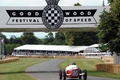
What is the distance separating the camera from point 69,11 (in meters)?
30.3

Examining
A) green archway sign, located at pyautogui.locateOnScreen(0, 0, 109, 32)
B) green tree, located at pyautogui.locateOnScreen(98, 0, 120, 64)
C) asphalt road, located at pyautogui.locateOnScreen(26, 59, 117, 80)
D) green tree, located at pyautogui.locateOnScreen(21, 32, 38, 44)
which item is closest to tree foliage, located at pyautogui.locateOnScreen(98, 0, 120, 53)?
green tree, located at pyautogui.locateOnScreen(98, 0, 120, 64)

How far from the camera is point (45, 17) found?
1174 inches

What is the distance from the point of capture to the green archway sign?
98.2ft

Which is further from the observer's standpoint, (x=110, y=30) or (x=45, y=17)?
(x=45, y=17)

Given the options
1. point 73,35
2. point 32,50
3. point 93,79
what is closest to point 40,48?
point 32,50

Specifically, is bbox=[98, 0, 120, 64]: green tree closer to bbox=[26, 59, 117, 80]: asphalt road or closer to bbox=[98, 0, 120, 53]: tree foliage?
bbox=[98, 0, 120, 53]: tree foliage

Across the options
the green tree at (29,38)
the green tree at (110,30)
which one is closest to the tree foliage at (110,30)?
the green tree at (110,30)

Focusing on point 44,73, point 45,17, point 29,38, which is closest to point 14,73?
point 44,73

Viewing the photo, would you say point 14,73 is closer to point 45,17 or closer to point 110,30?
point 45,17

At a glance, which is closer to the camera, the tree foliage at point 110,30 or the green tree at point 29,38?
the tree foliage at point 110,30

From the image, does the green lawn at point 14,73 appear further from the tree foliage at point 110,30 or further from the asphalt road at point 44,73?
the tree foliage at point 110,30

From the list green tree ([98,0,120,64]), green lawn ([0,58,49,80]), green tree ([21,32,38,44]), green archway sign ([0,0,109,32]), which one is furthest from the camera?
green tree ([21,32,38,44])

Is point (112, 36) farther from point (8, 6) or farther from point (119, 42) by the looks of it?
point (8, 6)

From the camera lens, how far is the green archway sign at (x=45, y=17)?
29.9 meters
